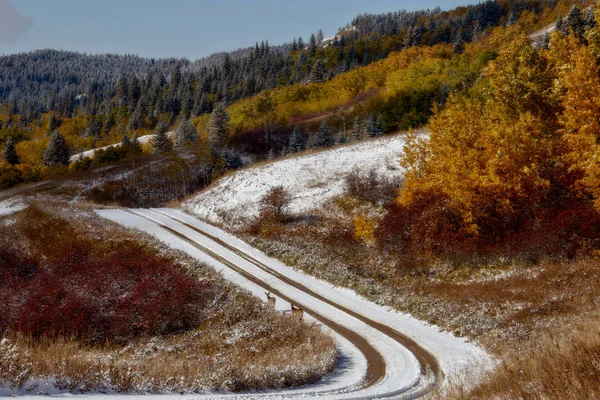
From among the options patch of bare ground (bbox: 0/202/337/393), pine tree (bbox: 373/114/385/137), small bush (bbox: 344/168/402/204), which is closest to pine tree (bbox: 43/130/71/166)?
patch of bare ground (bbox: 0/202/337/393)

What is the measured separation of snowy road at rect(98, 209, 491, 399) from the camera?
10.7 meters

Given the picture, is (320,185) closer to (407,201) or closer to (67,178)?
(407,201)

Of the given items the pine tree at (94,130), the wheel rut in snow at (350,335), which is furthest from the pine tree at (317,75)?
the wheel rut in snow at (350,335)

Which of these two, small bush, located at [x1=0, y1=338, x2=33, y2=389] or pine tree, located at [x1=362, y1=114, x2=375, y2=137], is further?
pine tree, located at [x1=362, y1=114, x2=375, y2=137]

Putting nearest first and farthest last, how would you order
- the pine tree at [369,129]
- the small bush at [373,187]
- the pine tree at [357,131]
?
1. the small bush at [373,187]
2. the pine tree at [369,129]
3. the pine tree at [357,131]

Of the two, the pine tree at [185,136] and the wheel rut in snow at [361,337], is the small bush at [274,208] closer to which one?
the wheel rut in snow at [361,337]

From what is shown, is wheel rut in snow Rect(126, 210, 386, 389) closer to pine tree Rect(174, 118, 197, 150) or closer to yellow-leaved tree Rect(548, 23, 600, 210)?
yellow-leaved tree Rect(548, 23, 600, 210)

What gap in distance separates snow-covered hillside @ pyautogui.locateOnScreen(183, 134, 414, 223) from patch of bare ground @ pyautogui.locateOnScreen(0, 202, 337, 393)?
37.2 feet

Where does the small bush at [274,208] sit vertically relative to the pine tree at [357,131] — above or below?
below

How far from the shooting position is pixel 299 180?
44.5 metres

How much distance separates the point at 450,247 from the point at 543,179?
21.9 feet

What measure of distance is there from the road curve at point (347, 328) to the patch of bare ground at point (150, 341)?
1429 millimetres

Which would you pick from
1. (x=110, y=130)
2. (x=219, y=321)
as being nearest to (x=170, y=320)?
(x=219, y=321)

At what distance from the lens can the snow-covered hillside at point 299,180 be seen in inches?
1575
